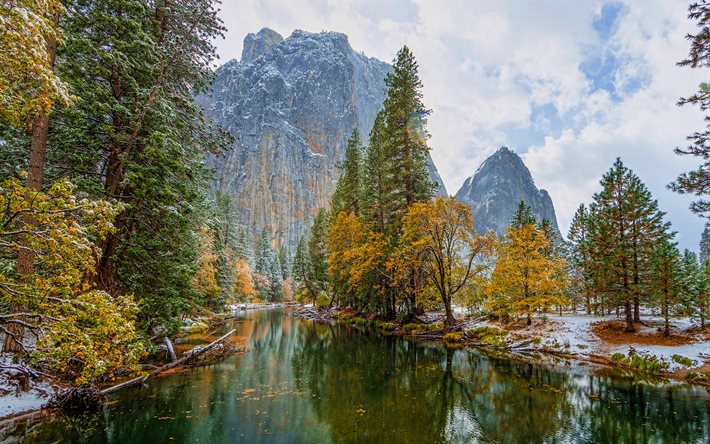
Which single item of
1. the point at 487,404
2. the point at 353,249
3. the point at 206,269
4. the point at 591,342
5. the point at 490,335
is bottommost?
the point at 490,335

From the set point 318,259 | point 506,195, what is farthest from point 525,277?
point 506,195

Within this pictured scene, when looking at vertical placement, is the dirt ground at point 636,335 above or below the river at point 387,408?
above

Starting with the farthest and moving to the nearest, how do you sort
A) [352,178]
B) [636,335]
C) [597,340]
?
[352,178], [597,340], [636,335]

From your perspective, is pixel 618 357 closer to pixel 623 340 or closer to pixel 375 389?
pixel 623 340

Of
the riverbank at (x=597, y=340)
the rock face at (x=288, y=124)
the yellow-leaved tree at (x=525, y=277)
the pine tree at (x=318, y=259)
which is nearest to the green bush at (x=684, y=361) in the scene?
the riverbank at (x=597, y=340)

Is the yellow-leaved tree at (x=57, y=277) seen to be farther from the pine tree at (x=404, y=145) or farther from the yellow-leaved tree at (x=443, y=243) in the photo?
the pine tree at (x=404, y=145)

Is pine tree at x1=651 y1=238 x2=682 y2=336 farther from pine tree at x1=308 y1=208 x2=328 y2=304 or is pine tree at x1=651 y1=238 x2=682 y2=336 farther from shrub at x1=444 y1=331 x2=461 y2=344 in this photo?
pine tree at x1=308 y1=208 x2=328 y2=304

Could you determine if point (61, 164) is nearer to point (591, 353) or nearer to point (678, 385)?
point (678, 385)
